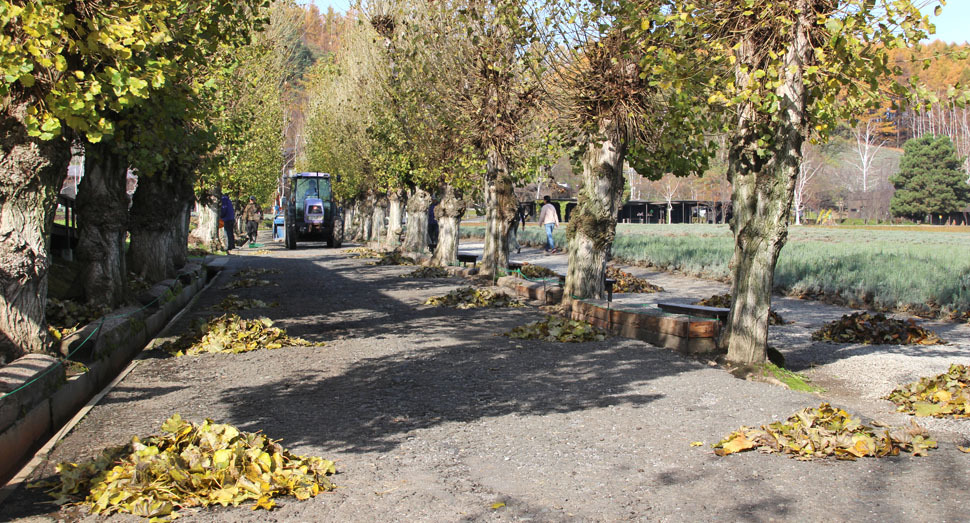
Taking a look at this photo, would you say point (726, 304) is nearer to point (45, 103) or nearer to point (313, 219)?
point (45, 103)

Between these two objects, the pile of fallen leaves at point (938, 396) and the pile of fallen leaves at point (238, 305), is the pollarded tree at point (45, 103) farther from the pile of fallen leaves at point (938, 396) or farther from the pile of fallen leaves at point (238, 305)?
the pile of fallen leaves at point (938, 396)

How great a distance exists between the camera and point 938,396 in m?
7.02

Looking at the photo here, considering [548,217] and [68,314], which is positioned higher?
[548,217]

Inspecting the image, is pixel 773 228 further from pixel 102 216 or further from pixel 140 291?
pixel 140 291

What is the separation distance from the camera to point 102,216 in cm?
1143

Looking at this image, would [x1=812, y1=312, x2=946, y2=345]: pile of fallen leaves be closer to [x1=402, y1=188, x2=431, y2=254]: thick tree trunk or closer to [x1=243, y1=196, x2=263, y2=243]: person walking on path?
[x1=402, y1=188, x2=431, y2=254]: thick tree trunk

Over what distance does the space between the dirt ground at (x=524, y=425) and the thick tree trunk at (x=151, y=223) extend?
4602 millimetres

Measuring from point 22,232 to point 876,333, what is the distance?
941 cm

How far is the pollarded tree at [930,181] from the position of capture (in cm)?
7888

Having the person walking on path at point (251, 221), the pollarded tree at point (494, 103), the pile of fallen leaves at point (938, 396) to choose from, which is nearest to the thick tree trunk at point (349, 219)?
the person walking on path at point (251, 221)

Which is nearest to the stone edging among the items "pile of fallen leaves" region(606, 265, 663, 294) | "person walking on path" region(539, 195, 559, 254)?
"pile of fallen leaves" region(606, 265, 663, 294)

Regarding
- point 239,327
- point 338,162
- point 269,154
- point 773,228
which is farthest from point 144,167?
point 338,162

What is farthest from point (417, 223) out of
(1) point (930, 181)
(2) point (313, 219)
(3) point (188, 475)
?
(1) point (930, 181)

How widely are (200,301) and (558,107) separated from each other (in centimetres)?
738
